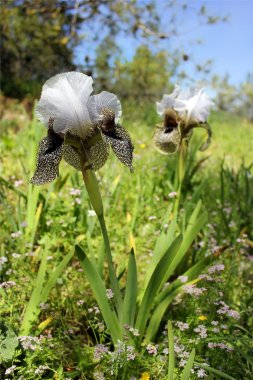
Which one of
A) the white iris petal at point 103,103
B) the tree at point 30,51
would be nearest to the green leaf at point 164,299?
the white iris petal at point 103,103

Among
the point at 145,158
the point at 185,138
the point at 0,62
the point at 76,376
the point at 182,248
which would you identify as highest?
the point at 0,62

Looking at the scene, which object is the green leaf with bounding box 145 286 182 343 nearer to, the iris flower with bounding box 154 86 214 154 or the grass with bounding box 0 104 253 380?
the grass with bounding box 0 104 253 380

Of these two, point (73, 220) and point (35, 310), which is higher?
point (73, 220)

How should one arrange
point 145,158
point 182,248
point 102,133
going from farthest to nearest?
point 145,158, point 182,248, point 102,133

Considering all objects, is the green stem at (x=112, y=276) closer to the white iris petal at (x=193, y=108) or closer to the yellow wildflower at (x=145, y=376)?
the yellow wildflower at (x=145, y=376)

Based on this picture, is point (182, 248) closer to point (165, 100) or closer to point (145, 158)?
point (165, 100)

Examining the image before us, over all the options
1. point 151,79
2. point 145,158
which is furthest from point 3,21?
point 145,158
